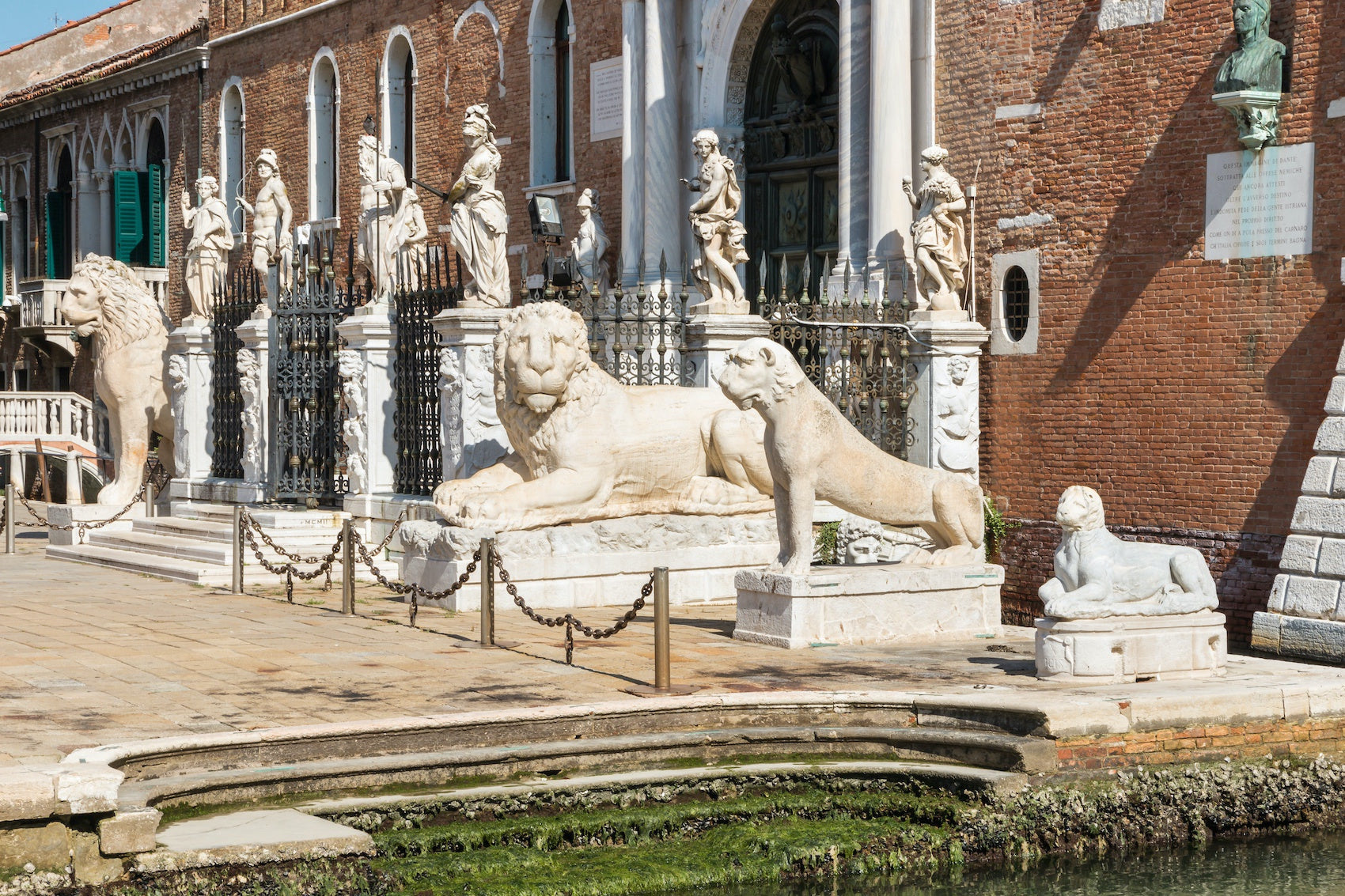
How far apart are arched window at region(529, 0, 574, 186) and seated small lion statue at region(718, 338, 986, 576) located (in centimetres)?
1144

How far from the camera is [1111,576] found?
28.9ft

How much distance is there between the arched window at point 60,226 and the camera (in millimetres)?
32625

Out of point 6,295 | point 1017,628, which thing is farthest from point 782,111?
point 6,295

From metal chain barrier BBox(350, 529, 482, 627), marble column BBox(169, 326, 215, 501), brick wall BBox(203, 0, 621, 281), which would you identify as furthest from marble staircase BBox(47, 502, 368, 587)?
brick wall BBox(203, 0, 621, 281)

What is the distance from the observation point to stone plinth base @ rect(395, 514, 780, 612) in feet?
38.0

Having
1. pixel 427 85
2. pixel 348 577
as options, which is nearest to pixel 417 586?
pixel 348 577

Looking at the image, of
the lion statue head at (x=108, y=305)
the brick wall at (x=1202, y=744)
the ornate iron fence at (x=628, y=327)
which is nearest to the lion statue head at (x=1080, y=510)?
the brick wall at (x=1202, y=744)

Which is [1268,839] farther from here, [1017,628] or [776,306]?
[776,306]

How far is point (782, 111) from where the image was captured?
18.2 metres

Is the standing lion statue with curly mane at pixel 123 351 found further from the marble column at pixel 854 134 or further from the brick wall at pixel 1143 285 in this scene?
the brick wall at pixel 1143 285

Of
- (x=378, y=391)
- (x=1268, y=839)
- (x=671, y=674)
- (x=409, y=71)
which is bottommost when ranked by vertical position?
(x=1268, y=839)

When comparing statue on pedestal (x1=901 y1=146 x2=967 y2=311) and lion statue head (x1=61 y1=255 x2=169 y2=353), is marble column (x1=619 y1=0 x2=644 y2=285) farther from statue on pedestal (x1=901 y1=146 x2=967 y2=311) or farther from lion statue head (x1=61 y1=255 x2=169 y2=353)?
lion statue head (x1=61 y1=255 x2=169 y2=353)

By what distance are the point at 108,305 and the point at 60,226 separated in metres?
17.1

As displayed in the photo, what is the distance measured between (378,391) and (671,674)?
20.9 feet
